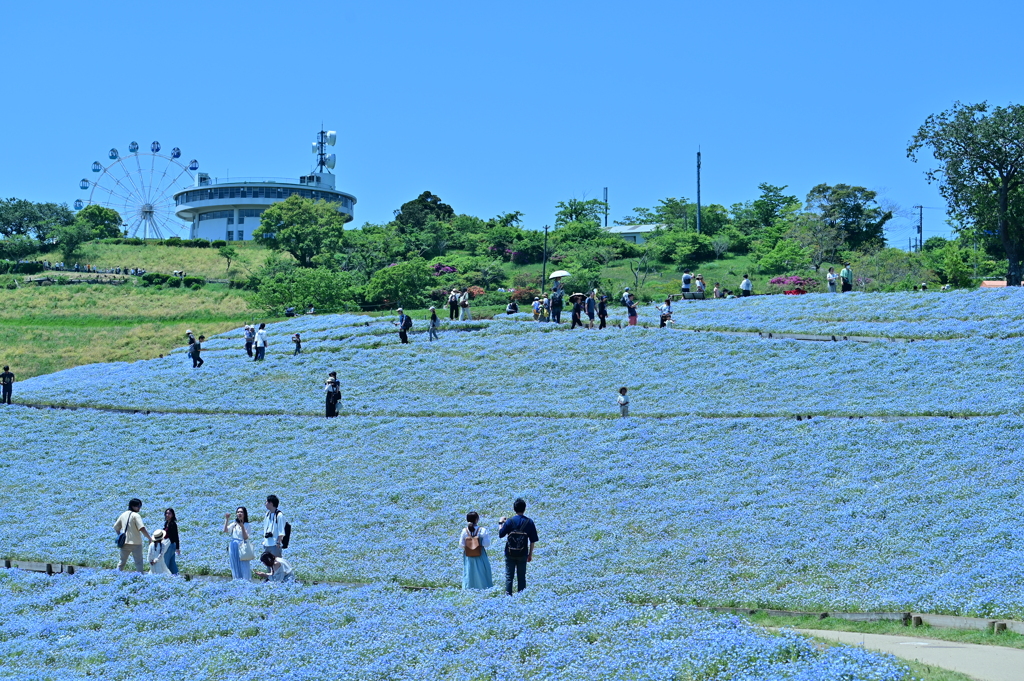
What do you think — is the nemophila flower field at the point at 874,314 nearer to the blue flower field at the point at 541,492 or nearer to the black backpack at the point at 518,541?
the blue flower field at the point at 541,492

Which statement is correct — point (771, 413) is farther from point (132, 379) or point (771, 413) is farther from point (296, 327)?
point (296, 327)

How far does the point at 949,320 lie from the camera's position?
48.5 metres

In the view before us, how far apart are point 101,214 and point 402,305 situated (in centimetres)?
10539

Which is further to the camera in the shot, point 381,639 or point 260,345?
point 260,345

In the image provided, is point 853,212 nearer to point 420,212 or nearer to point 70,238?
point 420,212

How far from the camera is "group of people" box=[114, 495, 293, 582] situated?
72.0ft

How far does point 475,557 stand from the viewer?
67.0ft

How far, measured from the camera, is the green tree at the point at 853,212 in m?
105

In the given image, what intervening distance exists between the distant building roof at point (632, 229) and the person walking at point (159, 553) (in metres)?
113

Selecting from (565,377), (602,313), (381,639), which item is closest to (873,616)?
(381,639)

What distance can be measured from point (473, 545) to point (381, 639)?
3851 millimetres

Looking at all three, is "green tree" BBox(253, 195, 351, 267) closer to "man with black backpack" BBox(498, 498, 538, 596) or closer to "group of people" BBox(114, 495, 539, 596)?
"group of people" BBox(114, 495, 539, 596)

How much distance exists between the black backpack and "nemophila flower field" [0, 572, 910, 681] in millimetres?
895

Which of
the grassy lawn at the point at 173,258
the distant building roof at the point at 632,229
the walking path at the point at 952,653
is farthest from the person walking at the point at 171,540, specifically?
the distant building roof at the point at 632,229
